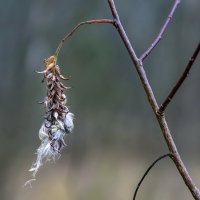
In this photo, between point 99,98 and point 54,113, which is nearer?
point 54,113

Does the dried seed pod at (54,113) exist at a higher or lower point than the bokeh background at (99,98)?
higher

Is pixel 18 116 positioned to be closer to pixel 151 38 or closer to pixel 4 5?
pixel 4 5

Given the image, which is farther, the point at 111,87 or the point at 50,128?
the point at 111,87

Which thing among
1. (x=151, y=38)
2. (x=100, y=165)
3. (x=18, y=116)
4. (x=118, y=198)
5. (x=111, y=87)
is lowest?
(x=118, y=198)

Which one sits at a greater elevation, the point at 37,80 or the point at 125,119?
the point at 37,80

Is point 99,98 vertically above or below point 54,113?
below

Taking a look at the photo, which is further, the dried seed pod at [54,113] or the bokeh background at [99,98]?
the bokeh background at [99,98]

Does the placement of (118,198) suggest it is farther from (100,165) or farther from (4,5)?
(4,5)

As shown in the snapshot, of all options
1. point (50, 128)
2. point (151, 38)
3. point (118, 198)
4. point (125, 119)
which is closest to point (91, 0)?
point (151, 38)
